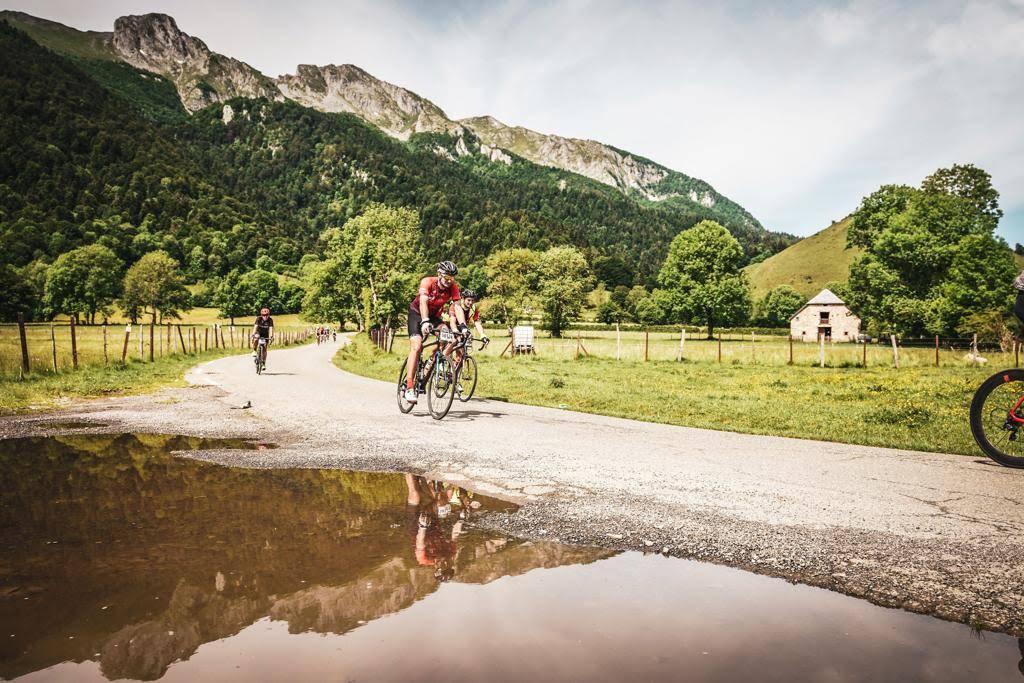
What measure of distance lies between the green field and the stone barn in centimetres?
7351

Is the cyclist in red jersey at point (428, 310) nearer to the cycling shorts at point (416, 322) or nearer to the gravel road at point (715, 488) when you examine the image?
the cycling shorts at point (416, 322)

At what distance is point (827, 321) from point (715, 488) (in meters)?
103

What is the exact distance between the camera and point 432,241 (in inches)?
6752

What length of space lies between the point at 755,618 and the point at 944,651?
0.80 metres

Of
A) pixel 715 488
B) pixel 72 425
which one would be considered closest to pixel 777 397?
pixel 715 488

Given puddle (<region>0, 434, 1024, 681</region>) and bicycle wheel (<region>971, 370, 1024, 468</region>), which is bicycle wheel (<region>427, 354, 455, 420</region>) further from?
bicycle wheel (<region>971, 370, 1024, 468</region>)

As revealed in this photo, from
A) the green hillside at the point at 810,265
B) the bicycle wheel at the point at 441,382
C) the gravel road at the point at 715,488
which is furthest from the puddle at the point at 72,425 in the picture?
the green hillside at the point at 810,265

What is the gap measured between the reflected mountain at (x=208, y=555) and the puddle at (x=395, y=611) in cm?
2

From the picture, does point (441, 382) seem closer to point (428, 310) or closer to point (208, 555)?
point (428, 310)

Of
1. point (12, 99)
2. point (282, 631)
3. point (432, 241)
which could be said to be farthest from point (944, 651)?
point (12, 99)

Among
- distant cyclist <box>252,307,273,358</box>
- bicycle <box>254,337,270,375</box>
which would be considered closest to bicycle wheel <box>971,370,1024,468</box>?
bicycle <box>254,337,270,375</box>

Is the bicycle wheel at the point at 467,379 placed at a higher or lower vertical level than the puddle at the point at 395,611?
higher

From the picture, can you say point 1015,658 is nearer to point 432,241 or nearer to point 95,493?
point 95,493

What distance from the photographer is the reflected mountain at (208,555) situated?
298 cm
